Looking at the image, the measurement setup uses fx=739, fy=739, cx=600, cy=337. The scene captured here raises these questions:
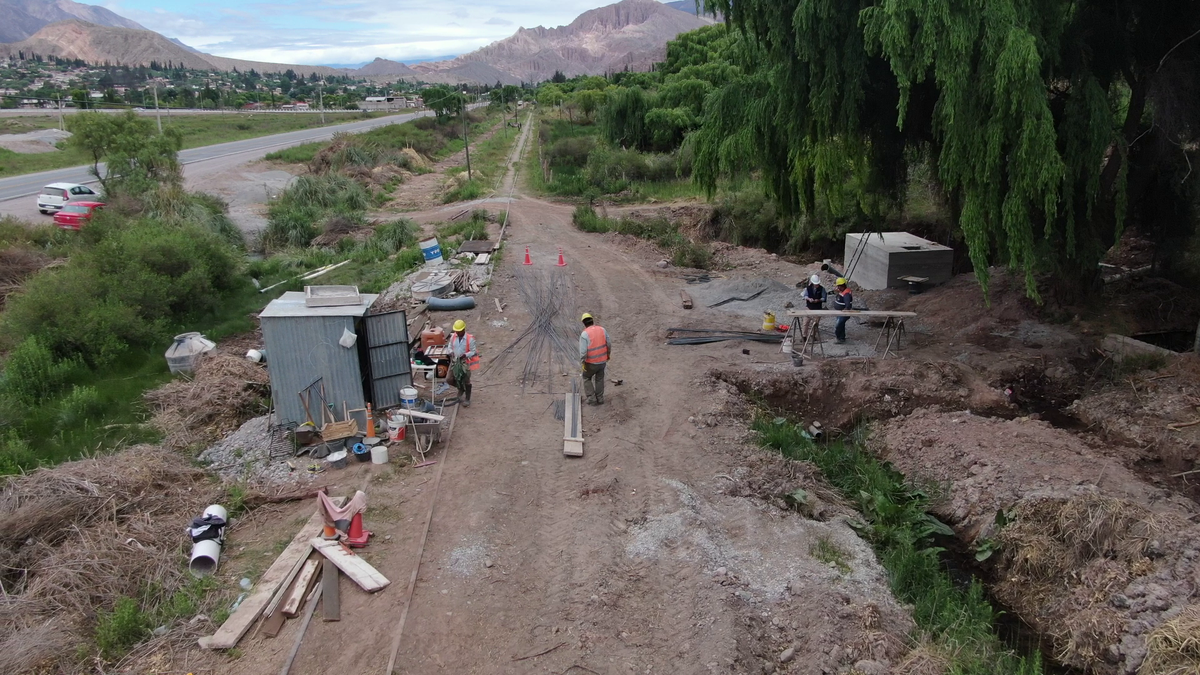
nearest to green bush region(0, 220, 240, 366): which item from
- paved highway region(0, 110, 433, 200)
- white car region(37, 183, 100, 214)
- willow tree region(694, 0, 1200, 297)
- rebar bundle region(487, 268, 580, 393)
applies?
rebar bundle region(487, 268, 580, 393)

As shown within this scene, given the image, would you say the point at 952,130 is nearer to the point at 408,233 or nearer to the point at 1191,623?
the point at 1191,623

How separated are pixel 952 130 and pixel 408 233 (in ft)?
55.9

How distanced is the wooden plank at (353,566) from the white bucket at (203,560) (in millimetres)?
1087

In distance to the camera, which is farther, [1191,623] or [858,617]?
[858,617]

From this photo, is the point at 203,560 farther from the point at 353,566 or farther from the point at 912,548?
the point at 912,548

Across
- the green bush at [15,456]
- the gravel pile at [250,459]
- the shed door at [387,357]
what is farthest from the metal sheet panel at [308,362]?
the green bush at [15,456]

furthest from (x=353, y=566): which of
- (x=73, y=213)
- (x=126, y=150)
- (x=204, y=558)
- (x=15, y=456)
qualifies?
(x=126, y=150)

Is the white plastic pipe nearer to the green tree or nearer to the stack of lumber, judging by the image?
the stack of lumber

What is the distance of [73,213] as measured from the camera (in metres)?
24.4

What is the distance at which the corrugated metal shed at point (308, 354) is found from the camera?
10.3 m

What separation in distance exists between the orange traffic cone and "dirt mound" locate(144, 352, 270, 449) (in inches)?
167

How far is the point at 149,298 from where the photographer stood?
15805mm

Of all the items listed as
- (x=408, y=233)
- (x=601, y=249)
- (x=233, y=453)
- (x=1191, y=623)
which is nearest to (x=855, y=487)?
(x=1191, y=623)

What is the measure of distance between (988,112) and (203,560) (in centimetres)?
1229
